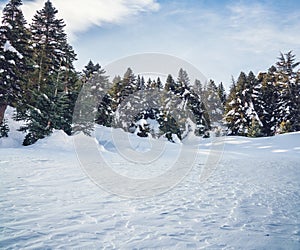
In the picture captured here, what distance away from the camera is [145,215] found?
4.11 metres

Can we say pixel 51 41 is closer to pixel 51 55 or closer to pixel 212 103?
pixel 51 55

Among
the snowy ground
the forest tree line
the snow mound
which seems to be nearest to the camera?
the snowy ground

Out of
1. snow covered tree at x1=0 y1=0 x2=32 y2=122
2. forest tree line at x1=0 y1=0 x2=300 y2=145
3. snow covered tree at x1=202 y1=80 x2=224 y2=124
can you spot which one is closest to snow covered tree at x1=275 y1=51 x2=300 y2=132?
forest tree line at x1=0 y1=0 x2=300 y2=145

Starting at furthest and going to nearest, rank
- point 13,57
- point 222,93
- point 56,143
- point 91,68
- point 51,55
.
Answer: point 222,93, point 91,68, point 51,55, point 13,57, point 56,143

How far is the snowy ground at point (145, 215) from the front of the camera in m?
3.15

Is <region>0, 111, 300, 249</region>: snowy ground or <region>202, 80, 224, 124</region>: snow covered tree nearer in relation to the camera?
<region>0, 111, 300, 249</region>: snowy ground

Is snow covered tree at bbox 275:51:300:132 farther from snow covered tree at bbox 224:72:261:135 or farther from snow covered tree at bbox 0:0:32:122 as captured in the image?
snow covered tree at bbox 0:0:32:122

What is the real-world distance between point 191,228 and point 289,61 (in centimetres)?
3317

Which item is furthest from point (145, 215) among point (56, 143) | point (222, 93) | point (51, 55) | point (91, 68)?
point (222, 93)

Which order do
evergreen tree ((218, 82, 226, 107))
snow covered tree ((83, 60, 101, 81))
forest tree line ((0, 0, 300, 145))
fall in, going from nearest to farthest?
forest tree line ((0, 0, 300, 145)) → snow covered tree ((83, 60, 101, 81)) → evergreen tree ((218, 82, 226, 107))

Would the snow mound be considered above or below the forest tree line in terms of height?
below

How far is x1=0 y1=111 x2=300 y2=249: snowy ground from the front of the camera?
124 inches

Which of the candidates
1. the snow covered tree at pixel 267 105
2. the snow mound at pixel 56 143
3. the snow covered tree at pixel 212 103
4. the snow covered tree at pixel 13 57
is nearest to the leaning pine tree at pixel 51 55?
the snow covered tree at pixel 13 57

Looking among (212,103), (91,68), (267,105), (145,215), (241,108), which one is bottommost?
(145,215)
